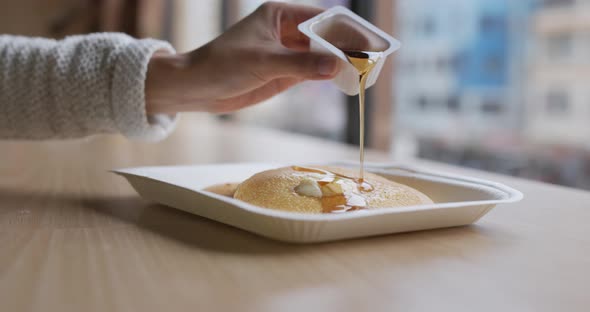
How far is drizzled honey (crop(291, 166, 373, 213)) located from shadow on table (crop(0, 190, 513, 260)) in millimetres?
39

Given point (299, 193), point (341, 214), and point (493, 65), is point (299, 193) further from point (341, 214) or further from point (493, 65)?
point (493, 65)

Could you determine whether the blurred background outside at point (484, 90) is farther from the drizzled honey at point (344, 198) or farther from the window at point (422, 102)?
the drizzled honey at point (344, 198)

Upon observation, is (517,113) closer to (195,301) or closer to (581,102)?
(581,102)

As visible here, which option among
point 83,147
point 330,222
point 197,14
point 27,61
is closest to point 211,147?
point 83,147

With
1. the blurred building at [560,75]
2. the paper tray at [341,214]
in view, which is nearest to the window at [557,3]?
the blurred building at [560,75]

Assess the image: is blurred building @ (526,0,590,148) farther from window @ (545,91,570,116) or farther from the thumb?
the thumb

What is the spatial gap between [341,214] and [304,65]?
33 cm

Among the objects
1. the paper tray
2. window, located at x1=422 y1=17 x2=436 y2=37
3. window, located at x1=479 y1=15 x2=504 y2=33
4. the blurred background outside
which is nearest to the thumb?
the paper tray

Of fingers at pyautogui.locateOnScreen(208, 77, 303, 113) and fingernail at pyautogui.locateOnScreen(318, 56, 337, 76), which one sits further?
fingers at pyautogui.locateOnScreen(208, 77, 303, 113)

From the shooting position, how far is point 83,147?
1606mm

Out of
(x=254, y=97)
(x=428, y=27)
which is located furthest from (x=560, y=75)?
(x=254, y=97)

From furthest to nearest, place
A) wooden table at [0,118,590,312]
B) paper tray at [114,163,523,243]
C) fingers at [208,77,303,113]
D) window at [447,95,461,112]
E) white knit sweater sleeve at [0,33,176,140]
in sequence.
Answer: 1. window at [447,95,461,112]
2. fingers at [208,77,303,113]
3. white knit sweater sleeve at [0,33,176,140]
4. paper tray at [114,163,523,243]
5. wooden table at [0,118,590,312]

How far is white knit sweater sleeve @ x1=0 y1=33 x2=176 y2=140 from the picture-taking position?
0.88 meters

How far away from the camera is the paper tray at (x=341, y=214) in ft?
1.58
